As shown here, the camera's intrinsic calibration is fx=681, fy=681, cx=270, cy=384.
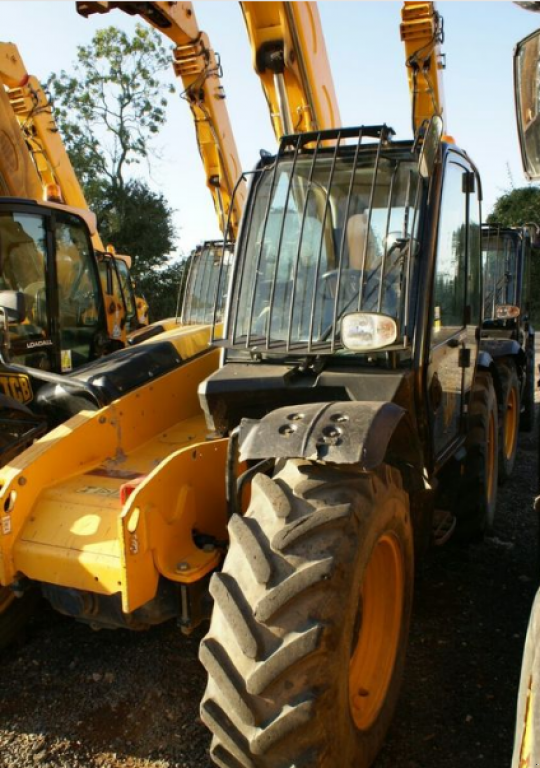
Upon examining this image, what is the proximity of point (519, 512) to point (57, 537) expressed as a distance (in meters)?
3.84

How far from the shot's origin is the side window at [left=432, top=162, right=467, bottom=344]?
11.1 ft

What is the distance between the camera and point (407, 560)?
2.89 m

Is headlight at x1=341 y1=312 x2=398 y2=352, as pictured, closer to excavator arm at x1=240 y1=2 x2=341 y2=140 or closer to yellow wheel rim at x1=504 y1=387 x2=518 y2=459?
excavator arm at x1=240 y1=2 x2=341 y2=140

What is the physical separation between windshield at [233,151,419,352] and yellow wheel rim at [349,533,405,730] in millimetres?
955

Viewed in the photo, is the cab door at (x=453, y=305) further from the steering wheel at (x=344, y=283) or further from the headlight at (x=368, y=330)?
the headlight at (x=368, y=330)

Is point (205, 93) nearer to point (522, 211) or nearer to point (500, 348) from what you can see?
point (500, 348)

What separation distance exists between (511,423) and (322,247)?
444 cm

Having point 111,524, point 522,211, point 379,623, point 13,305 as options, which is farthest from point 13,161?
point 522,211

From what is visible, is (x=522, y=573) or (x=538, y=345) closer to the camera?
(x=522, y=573)

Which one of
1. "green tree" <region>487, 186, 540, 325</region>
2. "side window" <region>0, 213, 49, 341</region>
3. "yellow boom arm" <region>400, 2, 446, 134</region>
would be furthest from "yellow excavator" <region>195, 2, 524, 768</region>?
"green tree" <region>487, 186, 540, 325</region>

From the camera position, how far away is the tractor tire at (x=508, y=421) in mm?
6058

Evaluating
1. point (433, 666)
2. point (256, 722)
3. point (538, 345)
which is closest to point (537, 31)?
point (256, 722)

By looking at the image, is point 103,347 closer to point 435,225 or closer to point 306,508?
point 435,225

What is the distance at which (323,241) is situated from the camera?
325cm
